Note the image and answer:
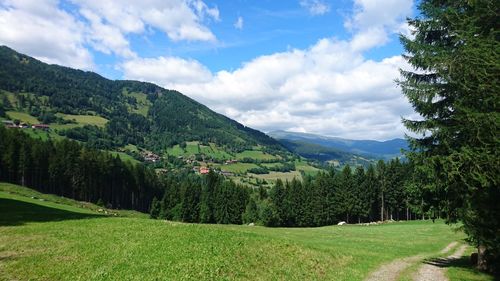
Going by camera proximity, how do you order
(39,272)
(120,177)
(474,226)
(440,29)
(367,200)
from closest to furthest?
(39,272) < (474,226) < (440,29) < (367,200) < (120,177)

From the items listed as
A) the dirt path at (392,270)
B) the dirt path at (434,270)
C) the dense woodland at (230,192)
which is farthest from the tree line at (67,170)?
the dirt path at (434,270)

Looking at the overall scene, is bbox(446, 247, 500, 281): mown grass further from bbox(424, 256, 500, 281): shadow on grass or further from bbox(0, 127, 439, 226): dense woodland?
bbox(0, 127, 439, 226): dense woodland

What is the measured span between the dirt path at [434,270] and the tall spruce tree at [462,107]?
317 cm

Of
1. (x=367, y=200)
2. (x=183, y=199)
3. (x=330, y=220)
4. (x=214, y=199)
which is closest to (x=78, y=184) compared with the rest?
(x=183, y=199)

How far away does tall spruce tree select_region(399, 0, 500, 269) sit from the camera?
1956 cm

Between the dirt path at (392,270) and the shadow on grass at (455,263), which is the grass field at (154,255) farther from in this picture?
the shadow on grass at (455,263)

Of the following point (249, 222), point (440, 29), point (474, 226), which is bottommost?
point (249, 222)

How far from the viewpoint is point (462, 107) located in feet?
69.4

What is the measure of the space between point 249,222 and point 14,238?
99.1 meters

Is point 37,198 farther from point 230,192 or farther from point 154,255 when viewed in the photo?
point 154,255

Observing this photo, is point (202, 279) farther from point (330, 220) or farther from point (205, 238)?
point (330, 220)

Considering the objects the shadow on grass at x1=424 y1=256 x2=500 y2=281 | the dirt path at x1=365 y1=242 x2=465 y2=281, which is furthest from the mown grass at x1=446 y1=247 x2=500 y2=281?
the dirt path at x1=365 y1=242 x2=465 y2=281

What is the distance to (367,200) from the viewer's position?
378 ft

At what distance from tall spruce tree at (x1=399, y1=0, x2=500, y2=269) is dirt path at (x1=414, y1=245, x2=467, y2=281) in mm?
3170
